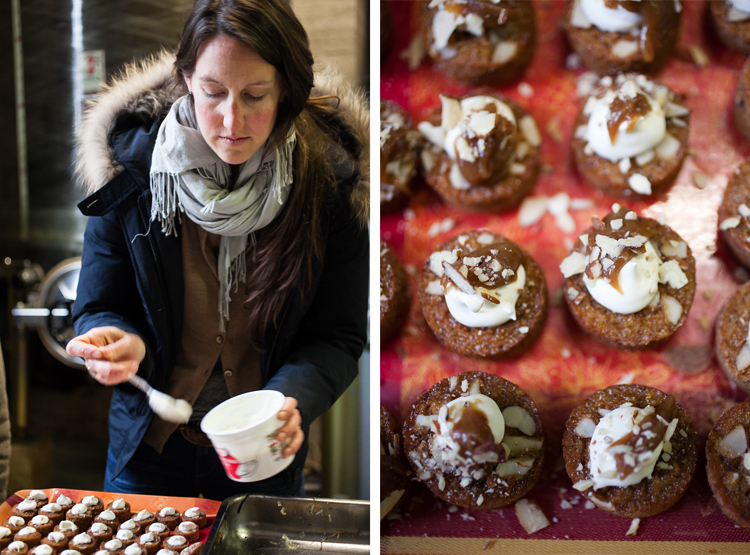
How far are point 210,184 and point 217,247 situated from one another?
6.0 inches

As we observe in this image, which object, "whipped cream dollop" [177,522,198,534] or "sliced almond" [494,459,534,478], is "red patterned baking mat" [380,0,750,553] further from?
"whipped cream dollop" [177,522,198,534]

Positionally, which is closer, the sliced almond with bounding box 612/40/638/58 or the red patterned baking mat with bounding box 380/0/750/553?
the red patterned baking mat with bounding box 380/0/750/553

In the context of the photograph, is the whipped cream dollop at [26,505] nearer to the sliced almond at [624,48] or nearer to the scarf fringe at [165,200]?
the scarf fringe at [165,200]

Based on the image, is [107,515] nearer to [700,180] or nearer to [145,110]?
[145,110]

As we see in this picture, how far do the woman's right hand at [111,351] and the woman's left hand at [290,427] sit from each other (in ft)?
1.24

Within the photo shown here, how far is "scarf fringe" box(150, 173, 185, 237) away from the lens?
1.23m

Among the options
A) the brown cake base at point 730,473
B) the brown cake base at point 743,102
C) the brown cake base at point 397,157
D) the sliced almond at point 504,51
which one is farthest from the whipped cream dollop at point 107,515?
the brown cake base at point 743,102

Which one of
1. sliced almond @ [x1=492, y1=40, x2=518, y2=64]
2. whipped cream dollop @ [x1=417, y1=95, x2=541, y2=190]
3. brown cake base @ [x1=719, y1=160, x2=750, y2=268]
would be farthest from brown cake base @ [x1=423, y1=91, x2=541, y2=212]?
brown cake base @ [x1=719, y1=160, x2=750, y2=268]

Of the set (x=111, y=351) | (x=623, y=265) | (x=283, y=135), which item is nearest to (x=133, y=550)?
(x=111, y=351)

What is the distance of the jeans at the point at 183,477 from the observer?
4.29 feet

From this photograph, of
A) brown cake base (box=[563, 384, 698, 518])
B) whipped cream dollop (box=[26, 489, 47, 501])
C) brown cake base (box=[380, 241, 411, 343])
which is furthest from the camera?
brown cake base (box=[380, 241, 411, 343])

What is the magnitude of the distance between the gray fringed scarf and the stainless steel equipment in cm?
63

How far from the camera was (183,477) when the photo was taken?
1.33 metres

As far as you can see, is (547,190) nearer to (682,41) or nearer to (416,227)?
(416,227)
